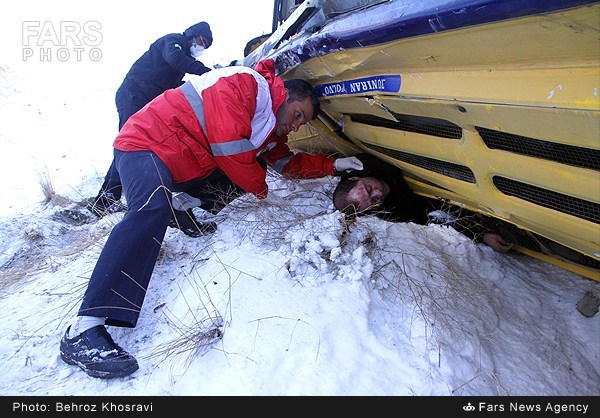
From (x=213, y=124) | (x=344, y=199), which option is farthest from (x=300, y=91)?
(x=344, y=199)

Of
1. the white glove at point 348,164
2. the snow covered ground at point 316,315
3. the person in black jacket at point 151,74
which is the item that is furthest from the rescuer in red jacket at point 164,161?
the person in black jacket at point 151,74

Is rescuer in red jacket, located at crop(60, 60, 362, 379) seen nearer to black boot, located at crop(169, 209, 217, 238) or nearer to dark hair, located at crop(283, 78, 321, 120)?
dark hair, located at crop(283, 78, 321, 120)

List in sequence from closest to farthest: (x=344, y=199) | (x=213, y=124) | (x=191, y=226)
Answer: (x=213, y=124), (x=191, y=226), (x=344, y=199)

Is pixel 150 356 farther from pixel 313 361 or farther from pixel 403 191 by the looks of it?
pixel 403 191

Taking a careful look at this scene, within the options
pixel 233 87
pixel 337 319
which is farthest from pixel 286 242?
pixel 233 87

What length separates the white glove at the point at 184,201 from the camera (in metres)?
2.66

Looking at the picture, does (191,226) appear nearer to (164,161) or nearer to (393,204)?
(164,161)

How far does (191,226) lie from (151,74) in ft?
6.98

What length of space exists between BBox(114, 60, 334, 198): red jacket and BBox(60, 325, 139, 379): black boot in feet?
3.28

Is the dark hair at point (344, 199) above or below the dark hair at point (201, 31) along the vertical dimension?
below

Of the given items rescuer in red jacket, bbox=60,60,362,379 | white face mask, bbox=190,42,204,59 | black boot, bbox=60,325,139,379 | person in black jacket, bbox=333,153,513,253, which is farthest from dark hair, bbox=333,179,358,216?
white face mask, bbox=190,42,204,59

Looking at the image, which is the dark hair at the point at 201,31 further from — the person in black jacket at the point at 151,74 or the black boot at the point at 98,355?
the black boot at the point at 98,355

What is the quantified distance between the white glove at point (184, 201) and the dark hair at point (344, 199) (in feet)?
3.25

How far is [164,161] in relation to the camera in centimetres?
228
